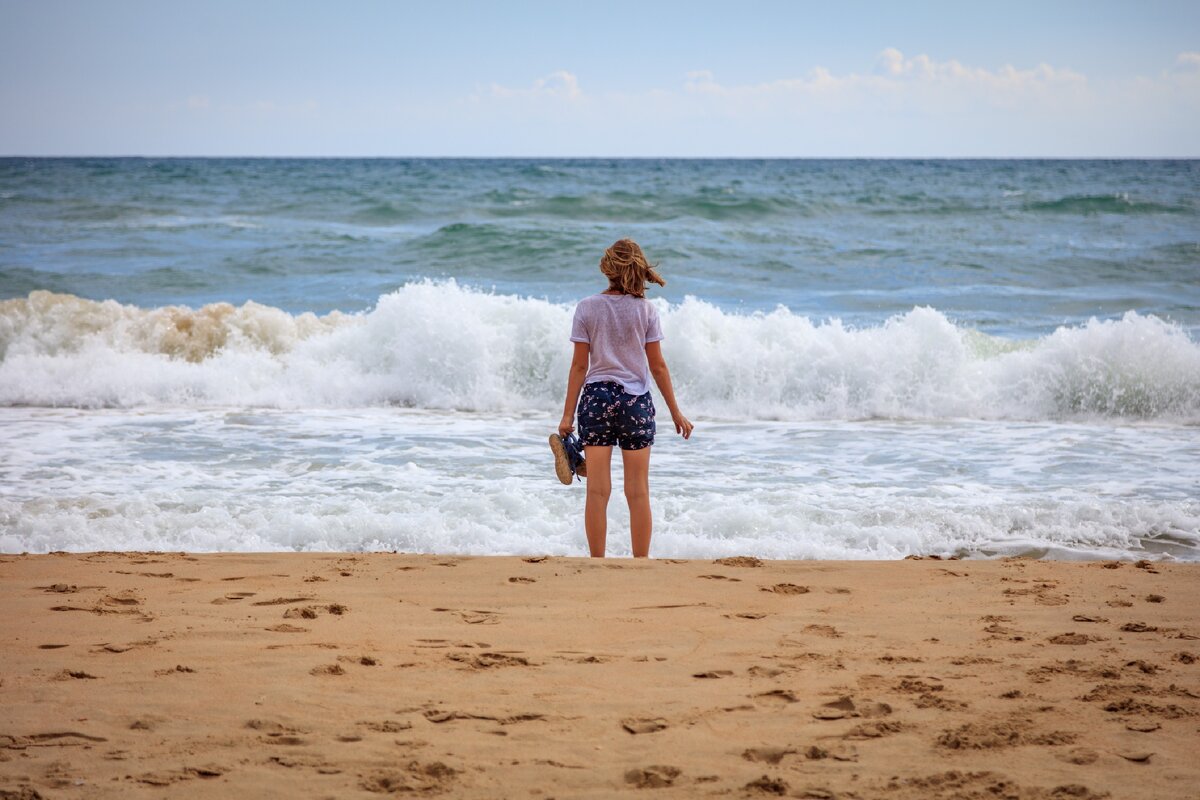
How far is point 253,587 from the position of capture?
4930 mm

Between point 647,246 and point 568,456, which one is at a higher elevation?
point 647,246

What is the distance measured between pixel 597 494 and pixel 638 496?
0.70ft

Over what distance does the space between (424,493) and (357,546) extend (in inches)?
40.1

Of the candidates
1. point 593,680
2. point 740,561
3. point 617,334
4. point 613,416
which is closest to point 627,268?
point 617,334

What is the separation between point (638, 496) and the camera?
5547 mm

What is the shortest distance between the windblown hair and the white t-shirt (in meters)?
0.06

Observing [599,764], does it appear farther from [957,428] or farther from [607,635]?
[957,428]

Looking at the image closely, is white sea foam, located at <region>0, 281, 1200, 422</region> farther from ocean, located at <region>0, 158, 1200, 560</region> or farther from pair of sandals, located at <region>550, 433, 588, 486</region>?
pair of sandals, located at <region>550, 433, 588, 486</region>

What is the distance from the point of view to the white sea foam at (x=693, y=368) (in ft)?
34.7

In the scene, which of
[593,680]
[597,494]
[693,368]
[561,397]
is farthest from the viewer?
[693,368]

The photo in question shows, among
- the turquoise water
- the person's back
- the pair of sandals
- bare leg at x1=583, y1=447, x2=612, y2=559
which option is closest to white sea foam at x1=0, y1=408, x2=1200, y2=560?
bare leg at x1=583, y1=447, x2=612, y2=559

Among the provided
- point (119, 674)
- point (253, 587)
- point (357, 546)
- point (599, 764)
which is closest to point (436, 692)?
point (599, 764)

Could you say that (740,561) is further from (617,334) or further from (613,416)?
(617,334)

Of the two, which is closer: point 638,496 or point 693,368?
point 638,496
